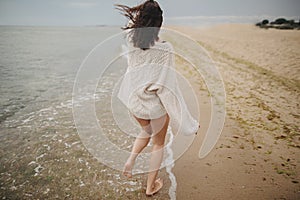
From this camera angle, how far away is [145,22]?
1.72 meters

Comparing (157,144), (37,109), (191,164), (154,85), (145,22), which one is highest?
(145,22)

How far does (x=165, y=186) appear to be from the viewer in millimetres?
2416

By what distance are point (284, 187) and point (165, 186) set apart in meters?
1.26

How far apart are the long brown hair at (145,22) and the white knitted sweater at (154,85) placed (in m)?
0.06

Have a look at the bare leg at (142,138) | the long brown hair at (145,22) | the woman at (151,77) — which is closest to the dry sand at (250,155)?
the bare leg at (142,138)

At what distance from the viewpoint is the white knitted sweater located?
1763 mm

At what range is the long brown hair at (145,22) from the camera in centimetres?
170

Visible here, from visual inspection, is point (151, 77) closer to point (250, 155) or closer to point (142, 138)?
point (142, 138)

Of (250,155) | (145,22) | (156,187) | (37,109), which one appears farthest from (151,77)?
(37,109)

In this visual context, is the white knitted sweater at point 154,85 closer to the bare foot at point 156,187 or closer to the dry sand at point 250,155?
the bare foot at point 156,187

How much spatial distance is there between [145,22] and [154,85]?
1.65 ft

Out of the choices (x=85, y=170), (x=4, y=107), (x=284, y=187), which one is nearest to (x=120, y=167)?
(x=85, y=170)

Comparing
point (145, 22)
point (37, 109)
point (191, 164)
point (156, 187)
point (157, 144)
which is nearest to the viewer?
point (145, 22)

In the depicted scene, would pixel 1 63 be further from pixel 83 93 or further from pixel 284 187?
pixel 284 187
